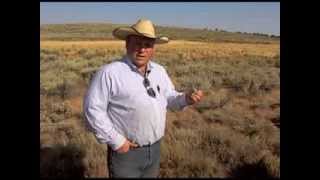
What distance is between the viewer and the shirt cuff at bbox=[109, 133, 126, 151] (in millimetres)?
3466

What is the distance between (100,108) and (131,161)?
1.63 ft

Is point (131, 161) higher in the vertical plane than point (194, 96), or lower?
lower

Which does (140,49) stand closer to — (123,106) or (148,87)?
(148,87)

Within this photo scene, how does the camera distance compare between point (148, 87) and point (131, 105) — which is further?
point (148, 87)

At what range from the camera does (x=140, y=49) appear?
3.61m

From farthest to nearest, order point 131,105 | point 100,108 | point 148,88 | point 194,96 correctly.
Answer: point 194,96 < point 148,88 < point 131,105 < point 100,108

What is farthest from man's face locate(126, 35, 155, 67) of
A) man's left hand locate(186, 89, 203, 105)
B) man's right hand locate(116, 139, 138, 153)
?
man's right hand locate(116, 139, 138, 153)

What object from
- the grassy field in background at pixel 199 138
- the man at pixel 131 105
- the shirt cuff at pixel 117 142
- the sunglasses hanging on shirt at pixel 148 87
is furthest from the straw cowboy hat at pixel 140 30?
the grassy field in background at pixel 199 138

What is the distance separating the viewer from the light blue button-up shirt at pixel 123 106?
3418 millimetres

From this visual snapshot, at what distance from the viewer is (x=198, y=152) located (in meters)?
7.14

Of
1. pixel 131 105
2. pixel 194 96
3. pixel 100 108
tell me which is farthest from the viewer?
pixel 194 96

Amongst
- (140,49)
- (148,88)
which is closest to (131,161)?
(148,88)
